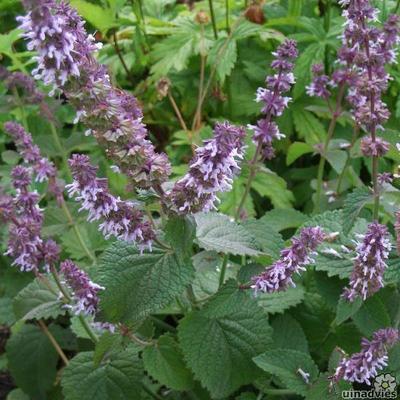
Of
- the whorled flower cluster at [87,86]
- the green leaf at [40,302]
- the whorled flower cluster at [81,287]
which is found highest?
the whorled flower cluster at [87,86]

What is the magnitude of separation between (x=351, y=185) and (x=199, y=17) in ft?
3.67

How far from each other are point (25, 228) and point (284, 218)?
1038 mm

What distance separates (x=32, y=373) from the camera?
7.40 feet

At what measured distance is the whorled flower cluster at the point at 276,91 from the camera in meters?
1.72

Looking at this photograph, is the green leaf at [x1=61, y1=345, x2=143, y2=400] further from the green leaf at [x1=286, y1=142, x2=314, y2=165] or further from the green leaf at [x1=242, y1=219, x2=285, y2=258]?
the green leaf at [x1=286, y1=142, x2=314, y2=165]

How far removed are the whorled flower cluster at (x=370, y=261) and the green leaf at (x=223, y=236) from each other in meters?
0.24

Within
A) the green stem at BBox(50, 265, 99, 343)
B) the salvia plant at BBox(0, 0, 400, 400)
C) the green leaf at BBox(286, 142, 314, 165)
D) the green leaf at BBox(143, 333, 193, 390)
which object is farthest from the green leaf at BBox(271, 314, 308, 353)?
the green leaf at BBox(286, 142, 314, 165)


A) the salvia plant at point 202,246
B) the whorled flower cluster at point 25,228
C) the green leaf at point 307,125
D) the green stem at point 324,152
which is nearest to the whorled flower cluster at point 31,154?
the salvia plant at point 202,246

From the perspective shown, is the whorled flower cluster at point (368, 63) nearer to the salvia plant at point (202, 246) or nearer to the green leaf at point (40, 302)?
the salvia plant at point (202, 246)

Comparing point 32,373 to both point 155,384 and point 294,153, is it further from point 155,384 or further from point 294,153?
point 294,153

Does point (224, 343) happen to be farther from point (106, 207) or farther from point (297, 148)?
point (297, 148)

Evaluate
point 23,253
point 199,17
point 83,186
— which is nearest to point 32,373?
point 23,253

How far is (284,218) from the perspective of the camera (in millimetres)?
2396

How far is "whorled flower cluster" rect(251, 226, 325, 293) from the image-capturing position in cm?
144
